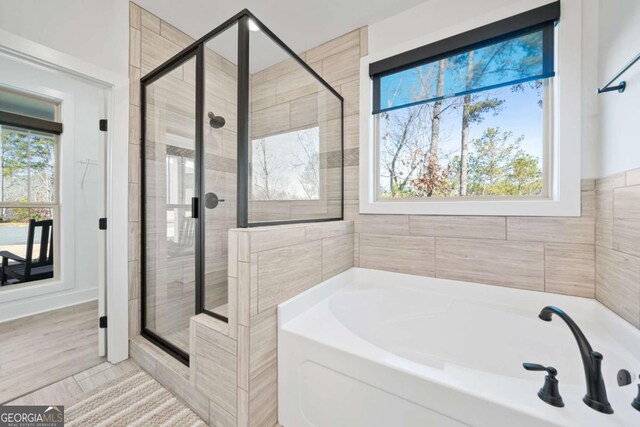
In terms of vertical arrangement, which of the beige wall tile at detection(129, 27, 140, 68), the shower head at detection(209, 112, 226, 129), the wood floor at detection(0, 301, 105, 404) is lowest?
the wood floor at detection(0, 301, 105, 404)

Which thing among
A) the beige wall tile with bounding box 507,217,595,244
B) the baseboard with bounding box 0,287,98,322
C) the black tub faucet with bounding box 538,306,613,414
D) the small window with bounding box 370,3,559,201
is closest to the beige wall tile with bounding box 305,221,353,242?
the small window with bounding box 370,3,559,201

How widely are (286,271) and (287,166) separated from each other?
76 centimetres

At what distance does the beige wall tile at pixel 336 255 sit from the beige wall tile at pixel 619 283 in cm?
146

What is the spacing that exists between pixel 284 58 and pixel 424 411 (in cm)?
199

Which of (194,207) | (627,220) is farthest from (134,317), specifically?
(627,220)

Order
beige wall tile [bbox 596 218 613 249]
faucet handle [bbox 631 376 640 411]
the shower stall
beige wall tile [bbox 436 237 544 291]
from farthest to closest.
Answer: beige wall tile [bbox 436 237 544 291], the shower stall, beige wall tile [bbox 596 218 613 249], faucet handle [bbox 631 376 640 411]

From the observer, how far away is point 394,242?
2.00 m

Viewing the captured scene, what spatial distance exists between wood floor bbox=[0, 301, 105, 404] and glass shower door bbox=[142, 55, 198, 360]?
51 centimetres

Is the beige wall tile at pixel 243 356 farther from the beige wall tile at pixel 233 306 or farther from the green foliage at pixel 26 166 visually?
the green foliage at pixel 26 166

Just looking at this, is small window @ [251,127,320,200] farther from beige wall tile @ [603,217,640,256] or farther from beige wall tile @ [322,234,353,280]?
beige wall tile @ [603,217,640,256]

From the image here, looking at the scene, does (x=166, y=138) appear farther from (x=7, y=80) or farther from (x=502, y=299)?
(x=502, y=299)

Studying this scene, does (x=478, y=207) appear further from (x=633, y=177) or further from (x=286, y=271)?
(x=286, y=271)

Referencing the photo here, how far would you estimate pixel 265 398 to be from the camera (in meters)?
1.26

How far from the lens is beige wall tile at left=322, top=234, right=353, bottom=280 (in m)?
1.75
